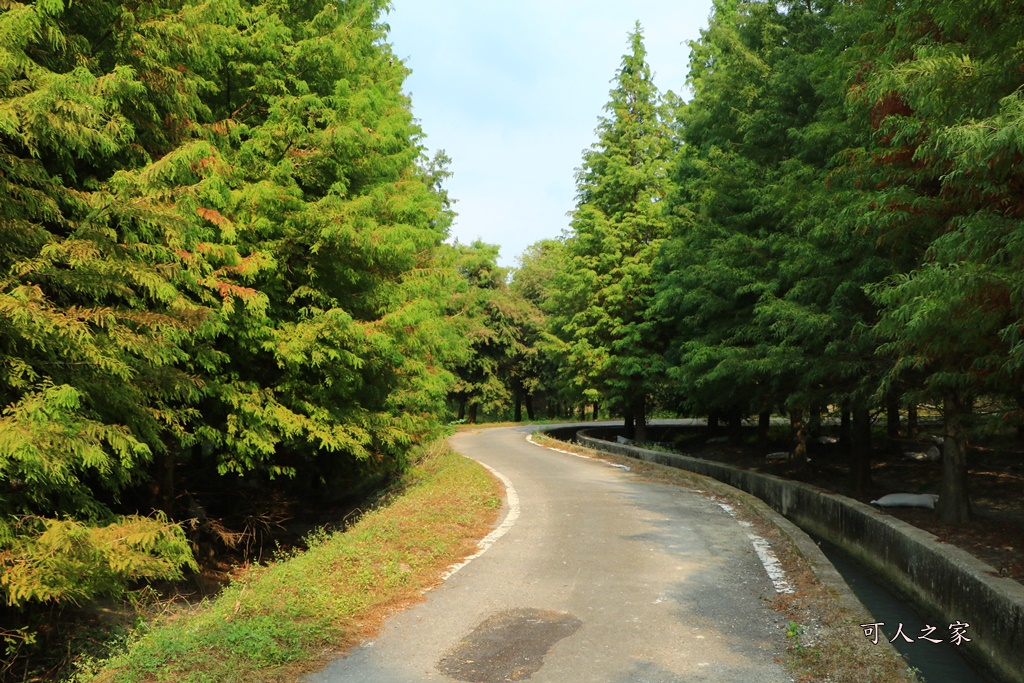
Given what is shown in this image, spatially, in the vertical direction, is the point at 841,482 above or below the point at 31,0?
below

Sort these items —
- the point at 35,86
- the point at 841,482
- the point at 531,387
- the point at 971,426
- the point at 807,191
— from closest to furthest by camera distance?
the point at 35,86 → the point at 971,426 → the point at 807,191 → the point at 841,482 → the point at 531,387

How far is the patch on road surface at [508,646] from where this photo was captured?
4840 mm

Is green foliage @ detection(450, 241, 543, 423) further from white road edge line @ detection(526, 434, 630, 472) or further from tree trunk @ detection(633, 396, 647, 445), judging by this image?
tree trunk @ detection(633, 396, 647, 445)

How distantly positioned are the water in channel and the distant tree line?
8.49 feet

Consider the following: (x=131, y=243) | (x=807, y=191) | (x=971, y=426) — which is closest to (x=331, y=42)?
(x=131, y=243)

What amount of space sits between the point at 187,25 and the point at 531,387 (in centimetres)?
3744

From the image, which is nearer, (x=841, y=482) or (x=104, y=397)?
(x=104, y=397)

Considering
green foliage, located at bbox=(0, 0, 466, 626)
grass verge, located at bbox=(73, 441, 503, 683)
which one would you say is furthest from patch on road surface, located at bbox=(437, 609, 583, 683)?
green foliage, located at bbox=(0, 0, 466, 626)

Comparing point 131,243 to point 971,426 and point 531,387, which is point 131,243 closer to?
point 971,426

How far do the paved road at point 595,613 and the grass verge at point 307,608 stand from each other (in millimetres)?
295

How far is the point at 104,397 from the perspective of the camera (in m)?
7.09

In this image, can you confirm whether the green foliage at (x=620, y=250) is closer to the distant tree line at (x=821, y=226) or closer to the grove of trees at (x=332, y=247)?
the distant tree line at (x=821, y=226)

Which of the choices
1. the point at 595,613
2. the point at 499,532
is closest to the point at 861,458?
the point at 499,532

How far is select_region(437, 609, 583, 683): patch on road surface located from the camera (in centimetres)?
484
